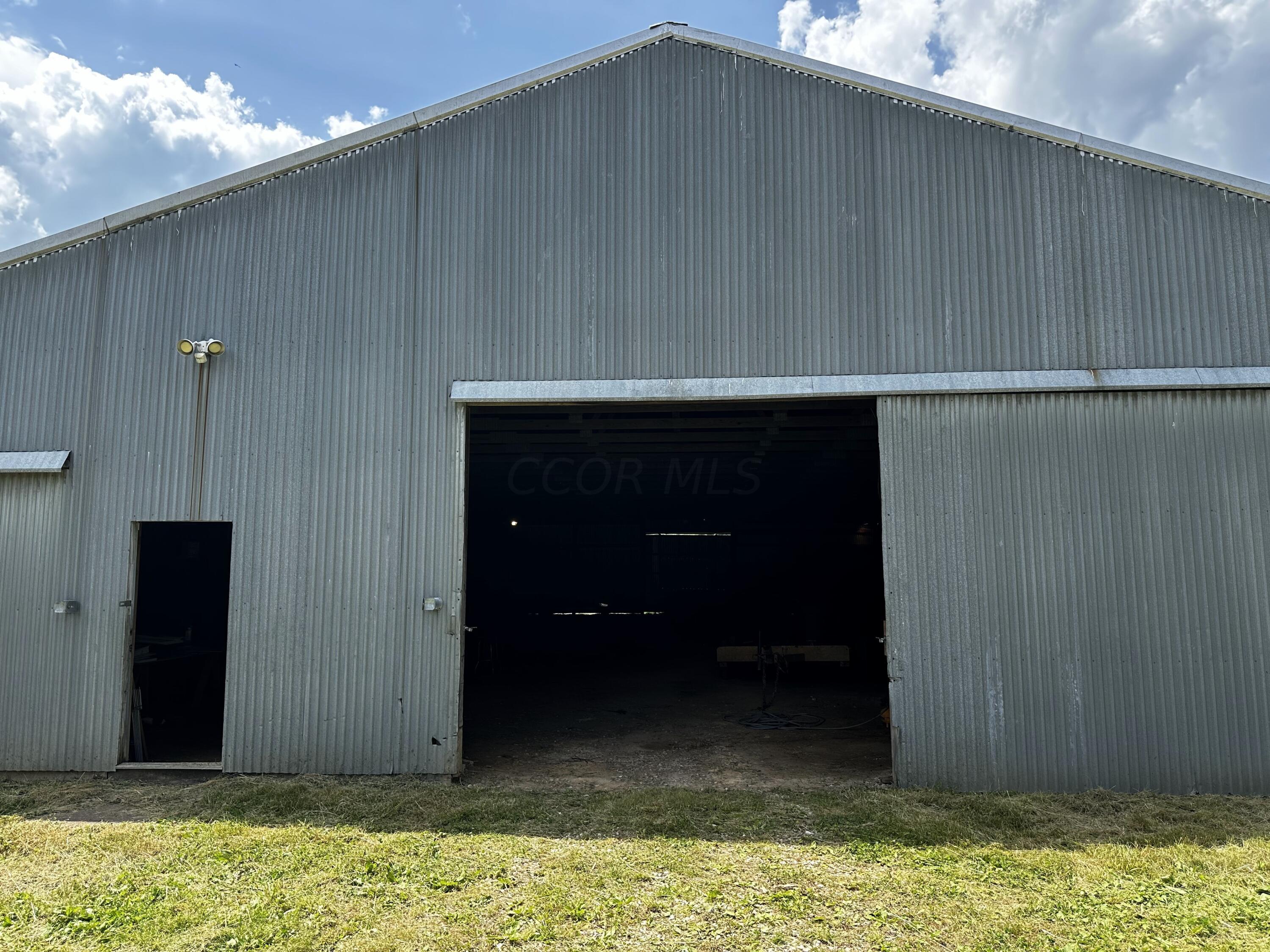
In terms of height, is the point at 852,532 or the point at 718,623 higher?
the point at 852,532

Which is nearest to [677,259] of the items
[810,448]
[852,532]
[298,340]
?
[298,340]

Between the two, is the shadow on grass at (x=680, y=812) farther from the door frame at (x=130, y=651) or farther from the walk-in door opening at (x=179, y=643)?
the walk-in door opening at (x=179, y=643)

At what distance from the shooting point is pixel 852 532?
19.3m

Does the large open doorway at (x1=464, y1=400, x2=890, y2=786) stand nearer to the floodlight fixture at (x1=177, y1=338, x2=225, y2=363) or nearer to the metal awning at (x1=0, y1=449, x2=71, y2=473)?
the floodlight fixture at (x1=177, y1=338, x2=225, y2=363)

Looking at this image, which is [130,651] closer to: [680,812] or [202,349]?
[202,349]

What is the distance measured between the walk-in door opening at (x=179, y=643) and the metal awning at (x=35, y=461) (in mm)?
952

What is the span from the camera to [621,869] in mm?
5363

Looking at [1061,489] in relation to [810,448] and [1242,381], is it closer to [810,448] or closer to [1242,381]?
[1242,381]

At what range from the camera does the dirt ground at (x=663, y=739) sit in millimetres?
7754

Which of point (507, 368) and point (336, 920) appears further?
point (507, 368)

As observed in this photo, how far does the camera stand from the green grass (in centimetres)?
451

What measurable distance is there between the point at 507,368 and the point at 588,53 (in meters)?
3.28

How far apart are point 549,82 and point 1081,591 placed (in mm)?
7073

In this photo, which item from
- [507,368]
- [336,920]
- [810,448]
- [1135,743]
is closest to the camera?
[336,920]
